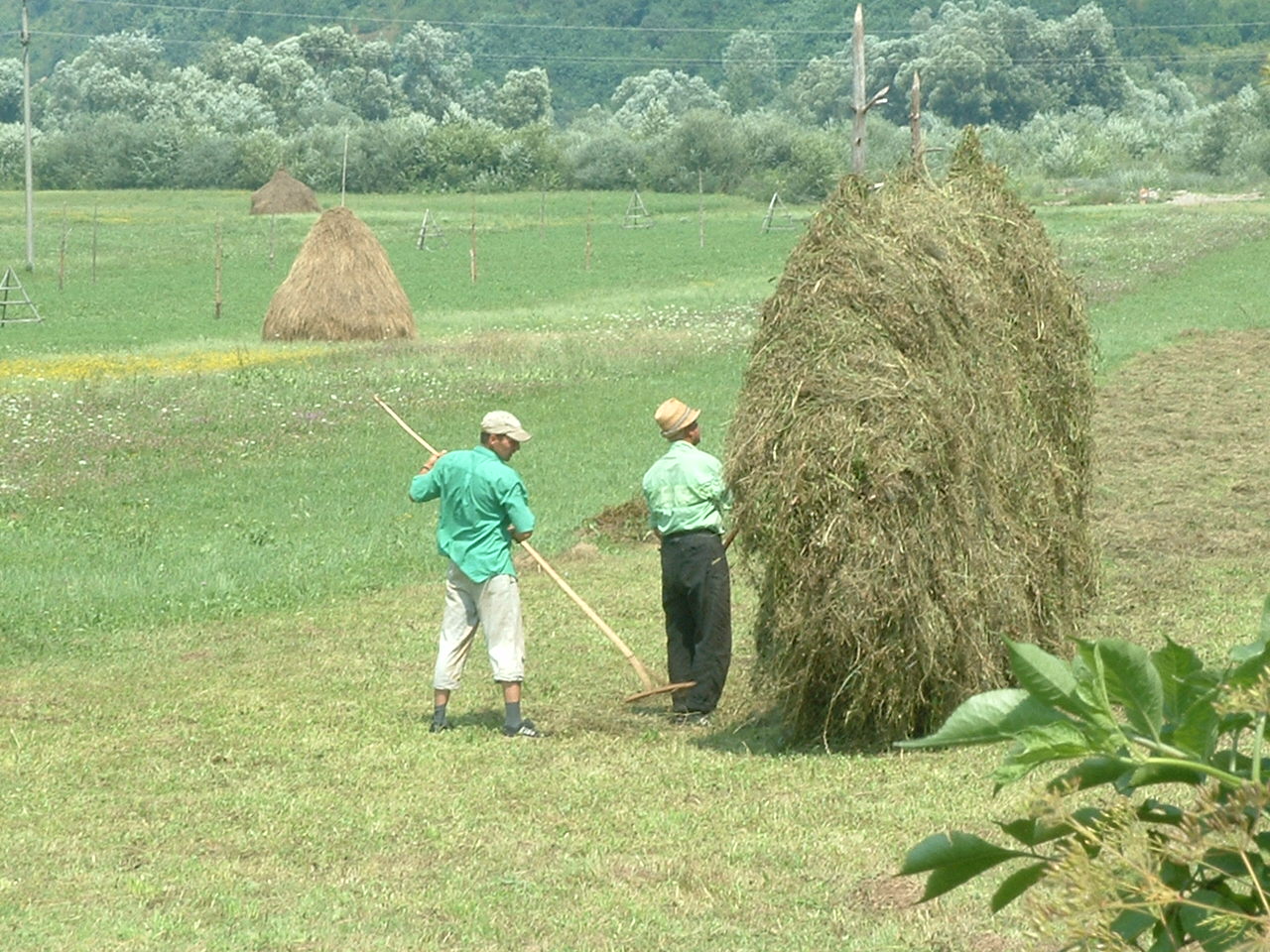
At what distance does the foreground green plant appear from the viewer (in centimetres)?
151

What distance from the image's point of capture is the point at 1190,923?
5.12 feet

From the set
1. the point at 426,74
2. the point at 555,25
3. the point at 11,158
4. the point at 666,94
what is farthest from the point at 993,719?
the point at 555,25

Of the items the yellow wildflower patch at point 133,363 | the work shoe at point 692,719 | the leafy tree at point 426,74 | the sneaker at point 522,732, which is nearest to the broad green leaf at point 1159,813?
the sneaker at point 522,732

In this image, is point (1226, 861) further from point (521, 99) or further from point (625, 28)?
point (625, 28)

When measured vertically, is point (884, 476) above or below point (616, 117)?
below

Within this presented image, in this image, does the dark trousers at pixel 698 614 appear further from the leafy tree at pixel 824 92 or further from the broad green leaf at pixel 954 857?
the leafy tree at pixel 824 92

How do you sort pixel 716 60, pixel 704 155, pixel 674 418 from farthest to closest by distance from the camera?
1. pixel 716 60
2. pixel 704 155
3. pixel 674 418

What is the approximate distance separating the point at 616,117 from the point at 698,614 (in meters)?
109

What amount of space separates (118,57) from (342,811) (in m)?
137

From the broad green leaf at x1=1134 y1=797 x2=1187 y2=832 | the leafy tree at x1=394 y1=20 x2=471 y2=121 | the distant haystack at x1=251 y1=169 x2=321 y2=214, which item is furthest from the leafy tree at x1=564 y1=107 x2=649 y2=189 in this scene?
the broad green leaf at x1=1134 y1=797 x2=1187 y2=832

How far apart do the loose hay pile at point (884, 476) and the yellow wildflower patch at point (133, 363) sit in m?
19.4

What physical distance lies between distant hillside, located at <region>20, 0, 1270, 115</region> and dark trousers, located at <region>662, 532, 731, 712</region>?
451 feet

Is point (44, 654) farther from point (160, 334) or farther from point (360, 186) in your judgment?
point (360, 186)

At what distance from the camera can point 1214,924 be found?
1.50 m
